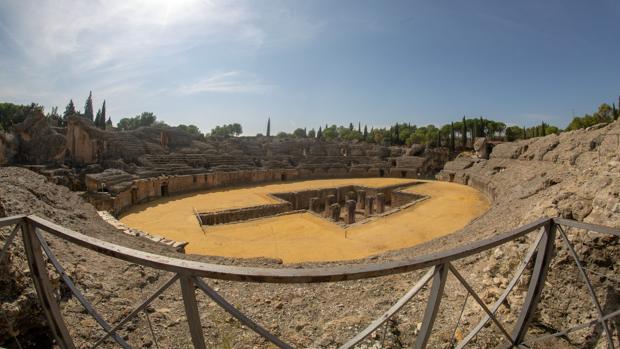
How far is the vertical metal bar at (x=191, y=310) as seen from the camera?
1.60 meters

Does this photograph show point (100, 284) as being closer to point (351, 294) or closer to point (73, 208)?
point (351, 294)

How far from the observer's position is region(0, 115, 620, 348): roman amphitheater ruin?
73.6 inches

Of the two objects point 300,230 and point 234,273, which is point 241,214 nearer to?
point 300,230

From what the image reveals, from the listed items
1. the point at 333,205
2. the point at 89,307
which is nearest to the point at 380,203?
the point at 333,205

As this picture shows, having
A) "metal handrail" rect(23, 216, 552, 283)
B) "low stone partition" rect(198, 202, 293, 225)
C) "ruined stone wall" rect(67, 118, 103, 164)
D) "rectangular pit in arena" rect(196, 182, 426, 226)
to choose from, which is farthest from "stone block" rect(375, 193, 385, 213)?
"ruined stone wall" rect(67, 118, 103, 164)

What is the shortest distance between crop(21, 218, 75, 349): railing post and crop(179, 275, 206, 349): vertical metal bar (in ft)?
3.73

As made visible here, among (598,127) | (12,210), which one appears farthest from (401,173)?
(12,210)

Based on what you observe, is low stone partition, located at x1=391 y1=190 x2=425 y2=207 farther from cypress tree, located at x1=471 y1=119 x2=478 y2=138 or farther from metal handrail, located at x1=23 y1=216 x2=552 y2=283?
cypress tree, located at x1=471 y1=119 x2=478 y2=138

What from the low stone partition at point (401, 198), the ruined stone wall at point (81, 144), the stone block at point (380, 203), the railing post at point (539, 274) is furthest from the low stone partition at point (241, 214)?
the ruined stone wall at point (81, 144)

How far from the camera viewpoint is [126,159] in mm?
25250

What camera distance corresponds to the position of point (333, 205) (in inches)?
693

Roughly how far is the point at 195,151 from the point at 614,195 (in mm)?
31363

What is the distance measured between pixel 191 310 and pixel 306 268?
92cm

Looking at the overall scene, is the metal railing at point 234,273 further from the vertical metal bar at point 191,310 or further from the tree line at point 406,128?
the tree line at point 406,128
